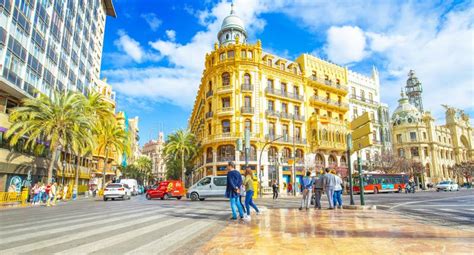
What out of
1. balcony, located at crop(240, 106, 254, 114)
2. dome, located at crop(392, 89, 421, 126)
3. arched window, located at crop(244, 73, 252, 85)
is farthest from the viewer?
dome, located at crop(392, 89, 421, 126)

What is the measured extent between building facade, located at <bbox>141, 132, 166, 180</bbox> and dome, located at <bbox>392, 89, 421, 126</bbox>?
99.5m

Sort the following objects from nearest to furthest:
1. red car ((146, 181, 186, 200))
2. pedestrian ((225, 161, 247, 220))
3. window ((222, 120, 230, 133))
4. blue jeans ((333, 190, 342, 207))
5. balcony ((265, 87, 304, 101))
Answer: pedestrian ((225, 161, 247, 220)) < blue jeans ((333, 190, 342, 207)) < red car ((146, 181, 186, 200)) < window ((222, 120, 230, 133)) < balcony ((265, 87, 304, 101))

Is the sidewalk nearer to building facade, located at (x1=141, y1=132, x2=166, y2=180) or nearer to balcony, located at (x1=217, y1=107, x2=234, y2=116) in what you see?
balcony, located at (x1=217, y1=107, x2=234, y2=116)

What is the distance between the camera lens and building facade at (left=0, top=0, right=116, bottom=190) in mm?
23406

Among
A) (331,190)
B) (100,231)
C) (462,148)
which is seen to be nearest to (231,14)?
(331,190)

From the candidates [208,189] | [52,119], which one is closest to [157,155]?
[52,119]

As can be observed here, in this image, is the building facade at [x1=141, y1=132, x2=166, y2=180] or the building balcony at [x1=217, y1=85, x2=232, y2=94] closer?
the building balcony at [x1=217, y1=85, x2=232, y2=94]

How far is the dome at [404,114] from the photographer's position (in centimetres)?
6875

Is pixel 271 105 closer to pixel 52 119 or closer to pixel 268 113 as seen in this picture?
pixel 268 113

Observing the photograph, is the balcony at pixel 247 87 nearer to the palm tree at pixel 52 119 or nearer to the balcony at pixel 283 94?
the balcony at pixel 283 94

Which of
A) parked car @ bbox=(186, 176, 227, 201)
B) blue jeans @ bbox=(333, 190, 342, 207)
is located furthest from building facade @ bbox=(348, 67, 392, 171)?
blue jeans @ bbox=(333, 190, 342, 207)

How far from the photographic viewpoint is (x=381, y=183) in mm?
34906

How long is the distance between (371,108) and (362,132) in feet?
143

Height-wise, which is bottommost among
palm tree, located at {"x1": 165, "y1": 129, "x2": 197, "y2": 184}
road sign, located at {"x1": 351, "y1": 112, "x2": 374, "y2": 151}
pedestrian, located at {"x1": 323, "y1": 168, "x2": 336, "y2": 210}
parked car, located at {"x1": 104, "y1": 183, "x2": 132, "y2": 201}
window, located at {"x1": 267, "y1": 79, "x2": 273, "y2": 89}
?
parked car, located at {"x1": 104, "y1": 183, "x2": 132, "y2": 201}
